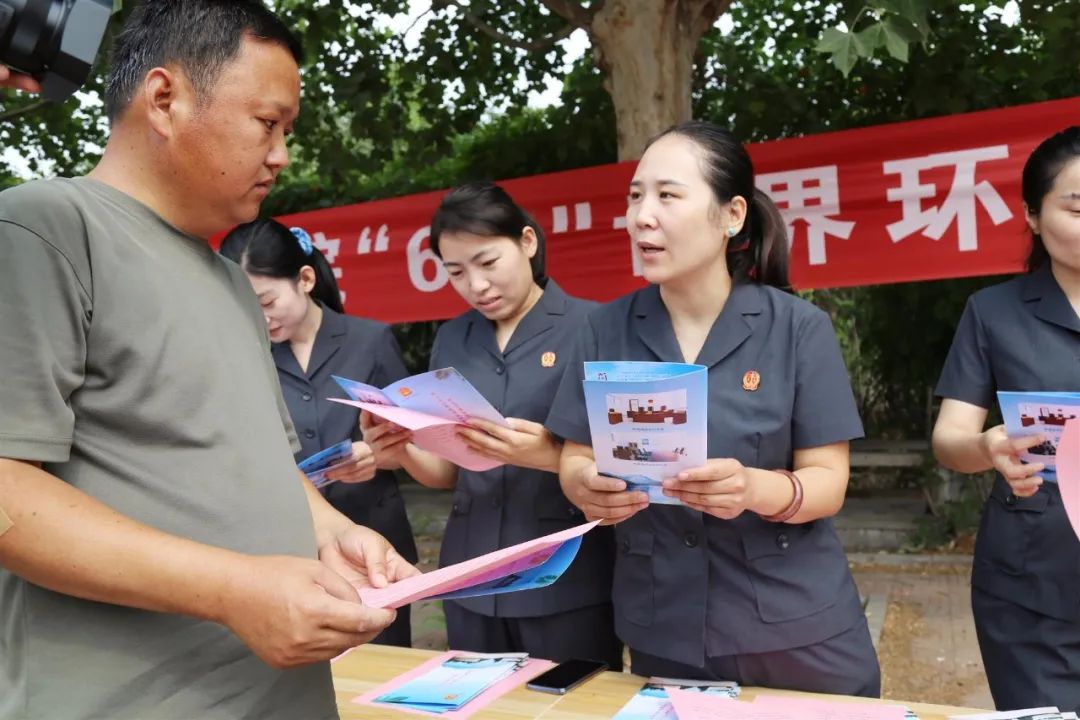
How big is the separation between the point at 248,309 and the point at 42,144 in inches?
250

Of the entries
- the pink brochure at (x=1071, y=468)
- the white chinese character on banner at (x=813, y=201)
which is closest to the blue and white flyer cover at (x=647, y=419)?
the pink brochure at (x=1071, y=468)

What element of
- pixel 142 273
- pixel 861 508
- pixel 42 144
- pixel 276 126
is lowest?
pixel 861 508

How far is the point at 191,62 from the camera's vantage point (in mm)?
1086

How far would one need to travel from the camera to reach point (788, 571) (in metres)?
1.68

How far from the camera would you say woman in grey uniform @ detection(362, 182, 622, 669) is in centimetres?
215

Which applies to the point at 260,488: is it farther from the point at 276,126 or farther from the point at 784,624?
the point at 784,624

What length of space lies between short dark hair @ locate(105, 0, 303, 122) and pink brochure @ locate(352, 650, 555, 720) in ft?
3.49

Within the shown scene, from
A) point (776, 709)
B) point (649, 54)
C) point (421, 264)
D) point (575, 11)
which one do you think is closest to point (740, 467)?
point (776, 709)

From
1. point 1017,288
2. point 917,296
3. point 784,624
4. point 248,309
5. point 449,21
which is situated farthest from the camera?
point 917,296

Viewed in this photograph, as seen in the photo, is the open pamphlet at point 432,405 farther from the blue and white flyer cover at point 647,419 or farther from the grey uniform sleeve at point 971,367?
the grey uniform sleeve at point 971,367

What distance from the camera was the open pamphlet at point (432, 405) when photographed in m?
1.78

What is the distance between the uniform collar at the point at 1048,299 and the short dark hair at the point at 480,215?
118 cm

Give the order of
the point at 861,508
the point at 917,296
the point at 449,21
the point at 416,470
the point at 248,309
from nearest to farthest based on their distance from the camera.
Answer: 1. the point at 248,309
2. the point at 416,470
3. the point at 449,21
4. the point at 917,296
5. the point at 861,508

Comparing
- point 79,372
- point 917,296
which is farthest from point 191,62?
point 917,296
